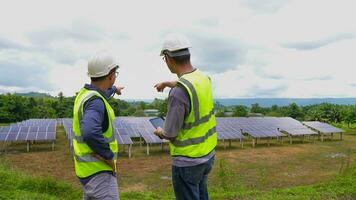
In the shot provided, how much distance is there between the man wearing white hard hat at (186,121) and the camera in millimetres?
2598

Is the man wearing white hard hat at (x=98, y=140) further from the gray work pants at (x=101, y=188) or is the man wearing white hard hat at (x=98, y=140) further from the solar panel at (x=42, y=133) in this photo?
the solar panel at (x=42, y=133)

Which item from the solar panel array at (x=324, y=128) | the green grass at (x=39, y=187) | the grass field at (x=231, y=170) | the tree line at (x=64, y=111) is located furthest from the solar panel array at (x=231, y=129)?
the green grass at (x=39, y=187)

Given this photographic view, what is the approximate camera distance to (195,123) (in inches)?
106

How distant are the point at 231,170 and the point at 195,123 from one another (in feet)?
32.3

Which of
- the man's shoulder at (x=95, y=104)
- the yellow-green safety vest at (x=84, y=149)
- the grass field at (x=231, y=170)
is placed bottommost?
the grass field at (x=231, y=170)

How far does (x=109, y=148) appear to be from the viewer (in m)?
2.63

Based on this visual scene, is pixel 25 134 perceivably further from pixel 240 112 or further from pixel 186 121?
pixel 240 112

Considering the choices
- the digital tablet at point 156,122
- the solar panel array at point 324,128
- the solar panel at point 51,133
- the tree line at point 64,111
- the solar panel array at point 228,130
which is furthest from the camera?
the tree line at point 64,111

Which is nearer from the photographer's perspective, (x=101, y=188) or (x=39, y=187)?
(x=101, y=188)

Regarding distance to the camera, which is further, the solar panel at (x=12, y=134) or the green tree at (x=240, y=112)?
the green tree at (x=240, y=112)

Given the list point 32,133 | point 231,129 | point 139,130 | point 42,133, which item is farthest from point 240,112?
point 32,133

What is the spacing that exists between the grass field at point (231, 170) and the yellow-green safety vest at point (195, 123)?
3399 mm

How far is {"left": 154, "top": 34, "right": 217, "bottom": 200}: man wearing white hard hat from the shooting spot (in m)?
2.60

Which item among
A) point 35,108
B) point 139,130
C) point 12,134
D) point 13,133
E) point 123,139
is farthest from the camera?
point 35,108
